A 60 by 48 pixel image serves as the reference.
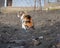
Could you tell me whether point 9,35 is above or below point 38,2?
below

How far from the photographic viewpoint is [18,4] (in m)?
18.6

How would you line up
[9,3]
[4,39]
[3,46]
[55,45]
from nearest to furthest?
[55,45], [3,46], [4,39], [9,3]

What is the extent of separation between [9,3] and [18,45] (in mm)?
13936

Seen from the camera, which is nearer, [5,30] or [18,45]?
[18,45]

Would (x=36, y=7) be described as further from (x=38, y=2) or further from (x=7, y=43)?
(x=7, y=43)

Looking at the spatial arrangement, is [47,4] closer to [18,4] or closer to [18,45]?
[18,4]

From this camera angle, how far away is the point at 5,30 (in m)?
8.75

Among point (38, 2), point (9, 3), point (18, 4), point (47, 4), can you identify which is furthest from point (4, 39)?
point (9, 3)

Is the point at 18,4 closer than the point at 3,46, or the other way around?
the point at 3,46

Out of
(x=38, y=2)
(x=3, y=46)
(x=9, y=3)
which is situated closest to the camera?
(x=3, y=46)

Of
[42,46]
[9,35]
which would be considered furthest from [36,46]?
[9,35]

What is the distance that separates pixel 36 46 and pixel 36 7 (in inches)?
374

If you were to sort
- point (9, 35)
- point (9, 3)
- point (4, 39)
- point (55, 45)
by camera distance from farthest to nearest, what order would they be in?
point (9, 3)
point (9, 35)
point (4, 39)
point (55, 45)

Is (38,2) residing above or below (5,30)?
above
